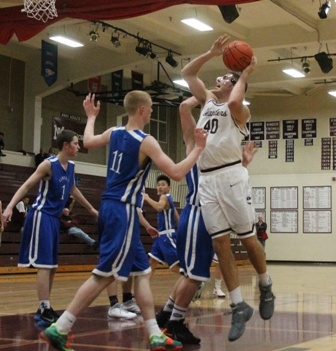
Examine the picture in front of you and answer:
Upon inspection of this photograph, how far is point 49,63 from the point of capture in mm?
21281

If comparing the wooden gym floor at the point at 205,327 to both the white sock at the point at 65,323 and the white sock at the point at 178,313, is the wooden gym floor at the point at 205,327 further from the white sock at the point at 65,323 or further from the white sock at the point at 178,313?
the white sock at the point at 65,323

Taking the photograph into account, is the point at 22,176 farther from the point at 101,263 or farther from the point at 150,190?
the point at 101,263

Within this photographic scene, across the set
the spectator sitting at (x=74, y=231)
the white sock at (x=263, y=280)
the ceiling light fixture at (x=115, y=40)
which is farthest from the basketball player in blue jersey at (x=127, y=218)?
the ceiling light fixture at (x=115, y=40)

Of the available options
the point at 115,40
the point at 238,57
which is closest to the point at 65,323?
the point at 238,57

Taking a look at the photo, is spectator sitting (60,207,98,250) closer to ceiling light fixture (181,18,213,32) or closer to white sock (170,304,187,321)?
ceiling light fixture (181,18,213,32)

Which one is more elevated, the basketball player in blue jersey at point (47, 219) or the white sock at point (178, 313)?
the basketball player in blue jersey at point (47, 219)

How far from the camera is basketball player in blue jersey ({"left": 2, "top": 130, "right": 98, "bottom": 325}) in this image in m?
6.91

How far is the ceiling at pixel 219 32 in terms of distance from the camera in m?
18.3

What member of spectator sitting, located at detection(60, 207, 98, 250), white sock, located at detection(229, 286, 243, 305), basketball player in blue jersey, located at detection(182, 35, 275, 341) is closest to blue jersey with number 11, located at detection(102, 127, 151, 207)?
basketball player in blue jersey, located at detection(182, 35, 275, 341)

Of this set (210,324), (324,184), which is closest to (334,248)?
(324,184)

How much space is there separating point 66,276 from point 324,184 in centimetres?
1439

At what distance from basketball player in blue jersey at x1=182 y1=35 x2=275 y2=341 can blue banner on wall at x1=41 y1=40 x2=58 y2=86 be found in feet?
52.6

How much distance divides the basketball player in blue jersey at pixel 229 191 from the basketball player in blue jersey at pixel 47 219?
1895 mm

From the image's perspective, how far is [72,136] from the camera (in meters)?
7.09
